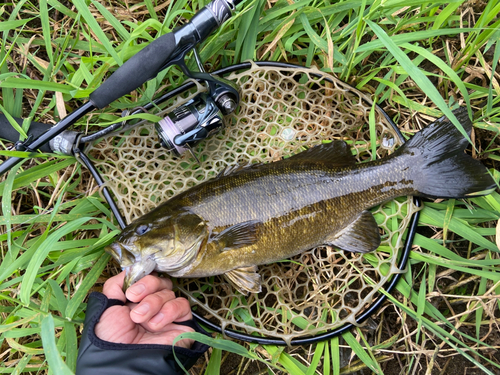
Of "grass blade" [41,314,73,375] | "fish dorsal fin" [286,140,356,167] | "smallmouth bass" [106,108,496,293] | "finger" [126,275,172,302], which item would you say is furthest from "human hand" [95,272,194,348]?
"fish dorsal fin" [286,140,356,167]

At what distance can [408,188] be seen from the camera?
252 centimetres

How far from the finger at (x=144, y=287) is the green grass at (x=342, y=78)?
445mm

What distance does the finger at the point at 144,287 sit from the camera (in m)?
2.20

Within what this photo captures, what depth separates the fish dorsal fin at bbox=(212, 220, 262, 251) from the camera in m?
2.33

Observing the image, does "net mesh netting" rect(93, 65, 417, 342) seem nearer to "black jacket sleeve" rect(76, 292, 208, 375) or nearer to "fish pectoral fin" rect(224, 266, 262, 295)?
"fish pectoral fin" rect(224, 266, 262, 295)

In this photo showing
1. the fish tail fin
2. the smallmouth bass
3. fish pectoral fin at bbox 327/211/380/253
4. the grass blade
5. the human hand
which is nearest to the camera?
the grass blade

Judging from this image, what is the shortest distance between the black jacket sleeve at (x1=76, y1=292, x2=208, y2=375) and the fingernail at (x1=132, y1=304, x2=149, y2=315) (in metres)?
0.19

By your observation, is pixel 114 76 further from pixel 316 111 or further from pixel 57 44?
pixel 316 111

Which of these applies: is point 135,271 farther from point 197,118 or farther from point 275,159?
point 275,159

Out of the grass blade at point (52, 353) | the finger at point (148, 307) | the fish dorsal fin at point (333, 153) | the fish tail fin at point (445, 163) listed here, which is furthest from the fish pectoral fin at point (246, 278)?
the fish tail fin at point (445, 163)

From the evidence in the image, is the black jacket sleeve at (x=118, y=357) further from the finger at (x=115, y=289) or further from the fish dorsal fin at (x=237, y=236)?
the fish dorsal fin at (x=237, y=236)

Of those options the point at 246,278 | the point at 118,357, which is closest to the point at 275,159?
the point at 246,278

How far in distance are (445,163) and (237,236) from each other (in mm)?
1556

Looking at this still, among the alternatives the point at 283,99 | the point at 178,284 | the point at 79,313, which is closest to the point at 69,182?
the point at 79,313
